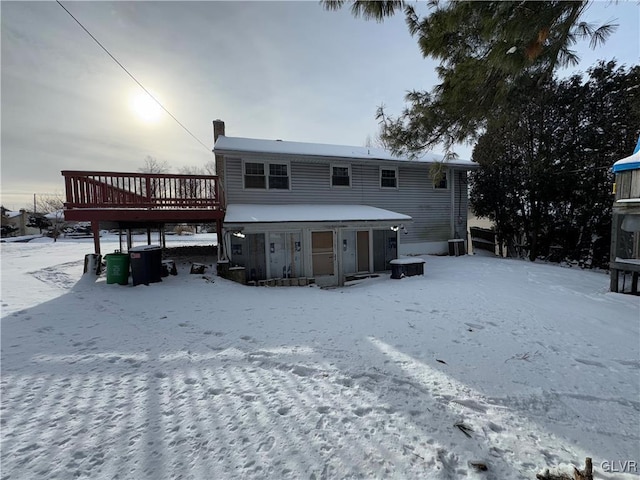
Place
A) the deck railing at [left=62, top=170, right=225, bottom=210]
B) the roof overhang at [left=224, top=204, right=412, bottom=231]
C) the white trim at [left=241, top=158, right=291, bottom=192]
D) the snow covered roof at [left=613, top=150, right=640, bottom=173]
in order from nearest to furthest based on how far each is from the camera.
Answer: the snow covered roof at [left=613, top=150, right=640, bottom=173] < the deck railing at [left=62, top=170, right=225, bottom=210] < the roof overhang at [left=224, top=204, right=412, bottom=231] < the white trim at [left=241, top=158, right=291, bottom=192]

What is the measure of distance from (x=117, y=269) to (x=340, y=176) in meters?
9.16

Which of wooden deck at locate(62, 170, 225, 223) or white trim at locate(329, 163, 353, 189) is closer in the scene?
wooden deck at locate(62, 170, 225, 223)

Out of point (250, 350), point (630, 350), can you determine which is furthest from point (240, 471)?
point (630, 350)

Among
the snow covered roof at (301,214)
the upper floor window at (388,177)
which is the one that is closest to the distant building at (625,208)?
the snow covered roof at (301,214)

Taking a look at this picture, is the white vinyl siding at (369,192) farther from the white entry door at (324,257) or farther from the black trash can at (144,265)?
the black trash can at (144,265)

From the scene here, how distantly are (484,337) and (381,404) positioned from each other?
296 centimetres

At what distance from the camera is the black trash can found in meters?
7.72

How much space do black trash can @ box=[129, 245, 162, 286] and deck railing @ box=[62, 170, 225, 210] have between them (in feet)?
5.82

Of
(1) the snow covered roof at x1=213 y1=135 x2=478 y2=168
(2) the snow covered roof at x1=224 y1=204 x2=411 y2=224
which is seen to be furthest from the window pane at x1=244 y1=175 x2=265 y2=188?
(1) the snow covered roof at x1=213 y1=135 x2=478 y2=168

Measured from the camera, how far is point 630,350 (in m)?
4.54

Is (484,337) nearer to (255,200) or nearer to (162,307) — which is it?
(162,307)

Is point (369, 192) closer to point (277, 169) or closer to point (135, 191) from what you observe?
point (277, 169)

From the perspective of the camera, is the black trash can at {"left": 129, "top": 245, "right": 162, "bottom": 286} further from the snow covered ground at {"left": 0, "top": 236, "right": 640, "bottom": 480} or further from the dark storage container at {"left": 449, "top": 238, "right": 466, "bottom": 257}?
the dark storage container at {"left": 449, "top": 238, "right": 466, "bottom": 257}

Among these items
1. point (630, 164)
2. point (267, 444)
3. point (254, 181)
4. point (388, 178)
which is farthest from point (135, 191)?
point (630, 164)
